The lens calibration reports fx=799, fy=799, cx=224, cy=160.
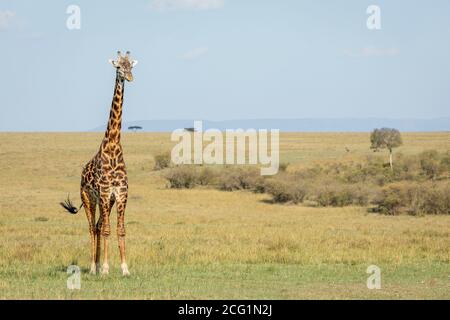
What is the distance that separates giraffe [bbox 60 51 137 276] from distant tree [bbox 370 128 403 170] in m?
55.9

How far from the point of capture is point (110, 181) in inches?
547

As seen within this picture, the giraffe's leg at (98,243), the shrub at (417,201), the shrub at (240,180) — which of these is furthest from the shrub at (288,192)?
the giraffe's leg at (98,243)

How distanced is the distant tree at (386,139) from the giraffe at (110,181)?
183 feet

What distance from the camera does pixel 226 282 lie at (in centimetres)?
1355

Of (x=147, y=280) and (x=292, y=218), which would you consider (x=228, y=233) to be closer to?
(x=292, y=218)

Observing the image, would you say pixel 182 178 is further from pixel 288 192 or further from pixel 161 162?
pixel 161 162

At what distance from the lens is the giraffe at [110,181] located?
1388 cm

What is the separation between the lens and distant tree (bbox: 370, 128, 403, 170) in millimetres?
69706

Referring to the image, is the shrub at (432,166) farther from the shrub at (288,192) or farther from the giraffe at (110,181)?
the giraffe at (110,181)

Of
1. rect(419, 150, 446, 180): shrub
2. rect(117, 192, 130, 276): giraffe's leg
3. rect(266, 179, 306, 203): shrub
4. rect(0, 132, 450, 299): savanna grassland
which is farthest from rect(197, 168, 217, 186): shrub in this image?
rect(117, 192, 130, 276): giraffe's leg

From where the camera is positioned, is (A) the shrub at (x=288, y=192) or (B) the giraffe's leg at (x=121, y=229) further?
(A) the shrub at (x=288, y=192)

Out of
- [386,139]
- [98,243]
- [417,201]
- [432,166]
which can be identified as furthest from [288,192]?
[386,139]

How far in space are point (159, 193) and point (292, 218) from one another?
14326 millimetres
